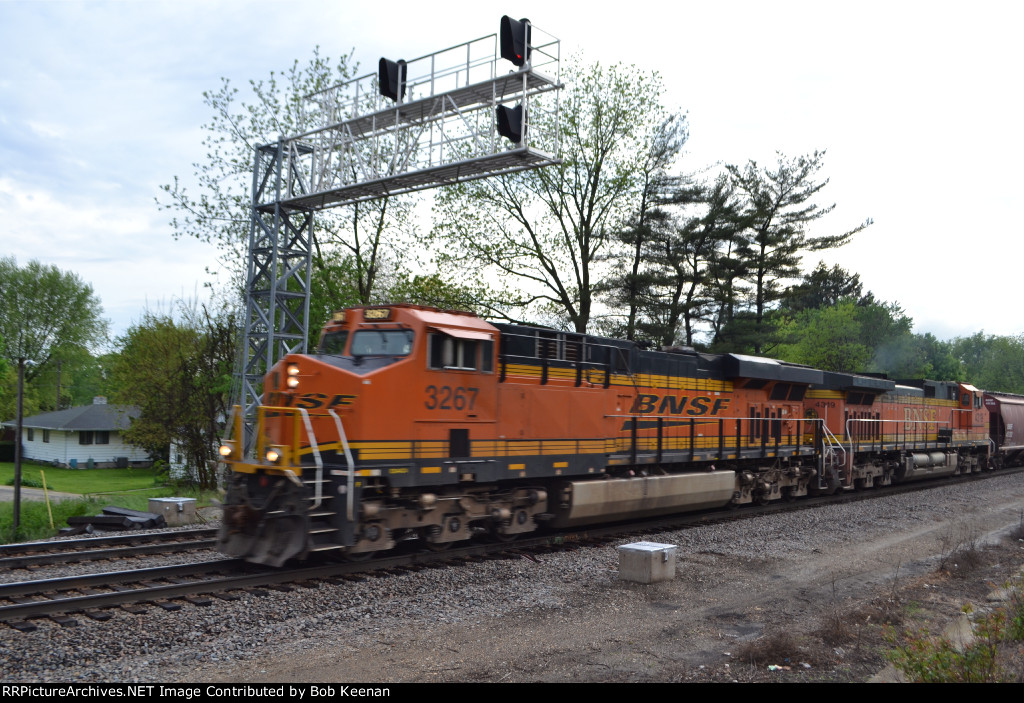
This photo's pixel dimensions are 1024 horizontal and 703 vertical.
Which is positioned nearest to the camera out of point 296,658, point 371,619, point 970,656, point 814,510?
point 970,656

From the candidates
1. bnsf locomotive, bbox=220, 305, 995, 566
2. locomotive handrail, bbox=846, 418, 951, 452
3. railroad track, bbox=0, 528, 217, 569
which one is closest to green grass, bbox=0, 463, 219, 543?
railroad track, bbox=0, 528, 217, 569

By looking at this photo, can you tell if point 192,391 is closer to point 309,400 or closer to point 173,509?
point 173,509

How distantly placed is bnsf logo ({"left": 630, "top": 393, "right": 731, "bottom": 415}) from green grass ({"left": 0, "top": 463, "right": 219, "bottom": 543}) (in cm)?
1090

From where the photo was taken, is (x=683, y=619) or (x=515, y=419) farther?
(x=515, y=419)

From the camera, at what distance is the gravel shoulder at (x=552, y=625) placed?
19.9 feet

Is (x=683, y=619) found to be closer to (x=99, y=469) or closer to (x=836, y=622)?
(x=836, y=622)

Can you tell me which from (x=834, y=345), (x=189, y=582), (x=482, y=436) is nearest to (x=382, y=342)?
(x=482, y=436)

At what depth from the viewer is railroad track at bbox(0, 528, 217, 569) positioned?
32.9 feet

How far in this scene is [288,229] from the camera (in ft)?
57.3

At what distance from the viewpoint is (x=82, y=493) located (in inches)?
1180

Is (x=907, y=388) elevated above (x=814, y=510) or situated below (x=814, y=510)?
above

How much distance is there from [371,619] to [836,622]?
14.9ft

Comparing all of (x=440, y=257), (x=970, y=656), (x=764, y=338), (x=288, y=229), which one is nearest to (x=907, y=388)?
(x=764, y=338)

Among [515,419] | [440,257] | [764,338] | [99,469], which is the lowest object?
[99,469]
